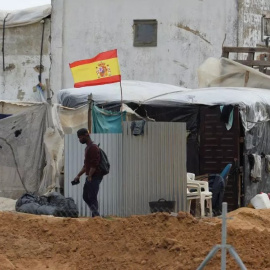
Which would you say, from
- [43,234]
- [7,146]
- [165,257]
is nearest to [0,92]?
[7,146]

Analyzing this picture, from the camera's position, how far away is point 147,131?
15.6m

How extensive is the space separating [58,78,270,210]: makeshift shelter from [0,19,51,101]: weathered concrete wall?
32.2 feet

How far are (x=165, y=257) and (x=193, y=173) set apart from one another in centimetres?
716

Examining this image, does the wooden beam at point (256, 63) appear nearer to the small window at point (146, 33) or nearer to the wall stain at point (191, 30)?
the wall stain at point (191, 30)

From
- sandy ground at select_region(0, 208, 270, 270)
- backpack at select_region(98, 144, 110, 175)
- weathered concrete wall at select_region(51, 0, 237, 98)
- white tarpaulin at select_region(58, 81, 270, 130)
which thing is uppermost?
weathered concrete wall at select_region(51, 0, 237, 98)

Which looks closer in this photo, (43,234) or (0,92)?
(43,234)

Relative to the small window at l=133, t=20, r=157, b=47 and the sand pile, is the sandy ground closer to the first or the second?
the sand pile

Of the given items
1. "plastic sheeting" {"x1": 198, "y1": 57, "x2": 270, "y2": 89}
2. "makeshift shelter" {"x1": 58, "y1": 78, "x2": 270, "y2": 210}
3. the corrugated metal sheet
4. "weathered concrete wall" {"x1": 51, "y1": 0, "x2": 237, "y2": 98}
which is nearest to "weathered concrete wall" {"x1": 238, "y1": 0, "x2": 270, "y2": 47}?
"weathered concrete wall" {"x1": 51, "y1": 0, "x2": 237, "y2": 98}

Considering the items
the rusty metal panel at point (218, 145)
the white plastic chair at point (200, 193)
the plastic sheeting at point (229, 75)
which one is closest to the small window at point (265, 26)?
the plastic sheeting at point (229, 75)

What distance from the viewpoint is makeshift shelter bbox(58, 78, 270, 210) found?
18.2 meters

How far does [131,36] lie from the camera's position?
29.1 metres

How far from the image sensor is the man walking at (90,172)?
1488 centimetres

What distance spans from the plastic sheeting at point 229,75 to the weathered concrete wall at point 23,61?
25.0 ft

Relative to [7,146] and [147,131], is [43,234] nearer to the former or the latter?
[147,131]
